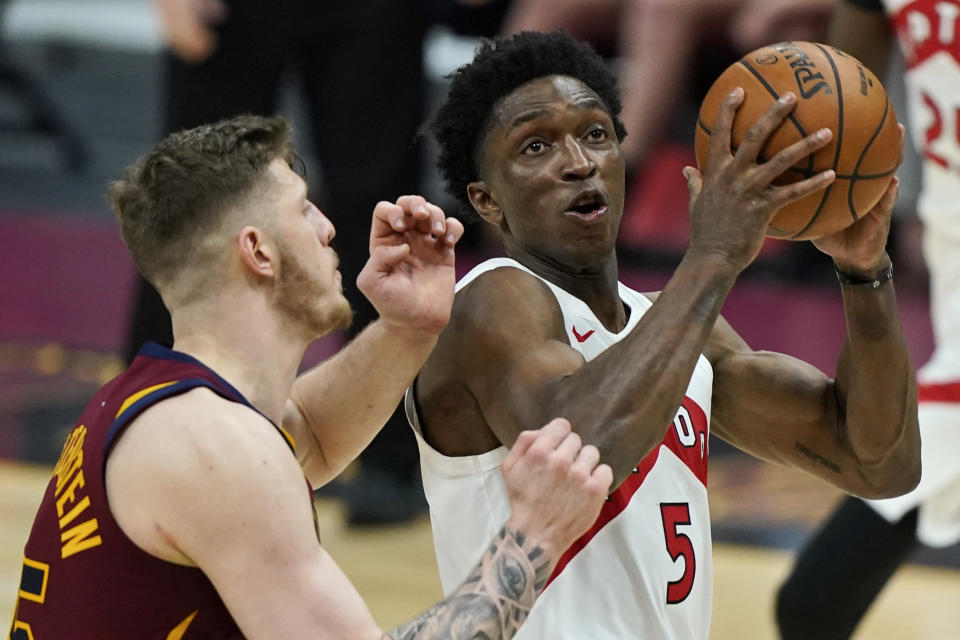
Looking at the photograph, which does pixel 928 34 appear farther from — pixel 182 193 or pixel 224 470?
pixel 224 470

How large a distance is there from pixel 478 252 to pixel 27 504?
11.3ft

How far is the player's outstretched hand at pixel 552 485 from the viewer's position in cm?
271

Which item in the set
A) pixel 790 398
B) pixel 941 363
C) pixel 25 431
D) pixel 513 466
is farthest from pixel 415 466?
pixel 513 466

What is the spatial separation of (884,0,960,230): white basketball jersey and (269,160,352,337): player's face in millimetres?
2575

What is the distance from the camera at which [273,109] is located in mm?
6633

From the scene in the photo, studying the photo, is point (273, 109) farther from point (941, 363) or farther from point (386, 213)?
point (386, 213)

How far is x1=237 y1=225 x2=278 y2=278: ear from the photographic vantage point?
113 inches

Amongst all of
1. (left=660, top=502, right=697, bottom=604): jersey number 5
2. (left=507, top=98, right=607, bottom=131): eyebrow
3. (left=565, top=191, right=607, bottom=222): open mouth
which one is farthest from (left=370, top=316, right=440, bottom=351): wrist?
(left=660, top=502, right=697, bottom=604): jersey number 5

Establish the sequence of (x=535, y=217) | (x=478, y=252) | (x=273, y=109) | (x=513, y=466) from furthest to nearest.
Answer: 1. (x=478, y=252)
2. (x=273, y=109)
3. (x=535, y=217)
4. (x=513, y=466)

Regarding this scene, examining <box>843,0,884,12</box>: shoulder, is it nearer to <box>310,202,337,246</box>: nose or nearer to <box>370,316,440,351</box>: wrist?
<box>370,316,440,351</box>: wrist

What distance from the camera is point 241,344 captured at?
2900mm

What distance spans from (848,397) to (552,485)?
1154mm

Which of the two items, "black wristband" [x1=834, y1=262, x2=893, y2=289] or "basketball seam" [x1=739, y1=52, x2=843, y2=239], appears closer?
"basketball seam" [x1=739, y1=52, x2=843, y2=239]

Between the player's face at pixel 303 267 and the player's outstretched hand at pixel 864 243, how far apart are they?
44.3 inches
